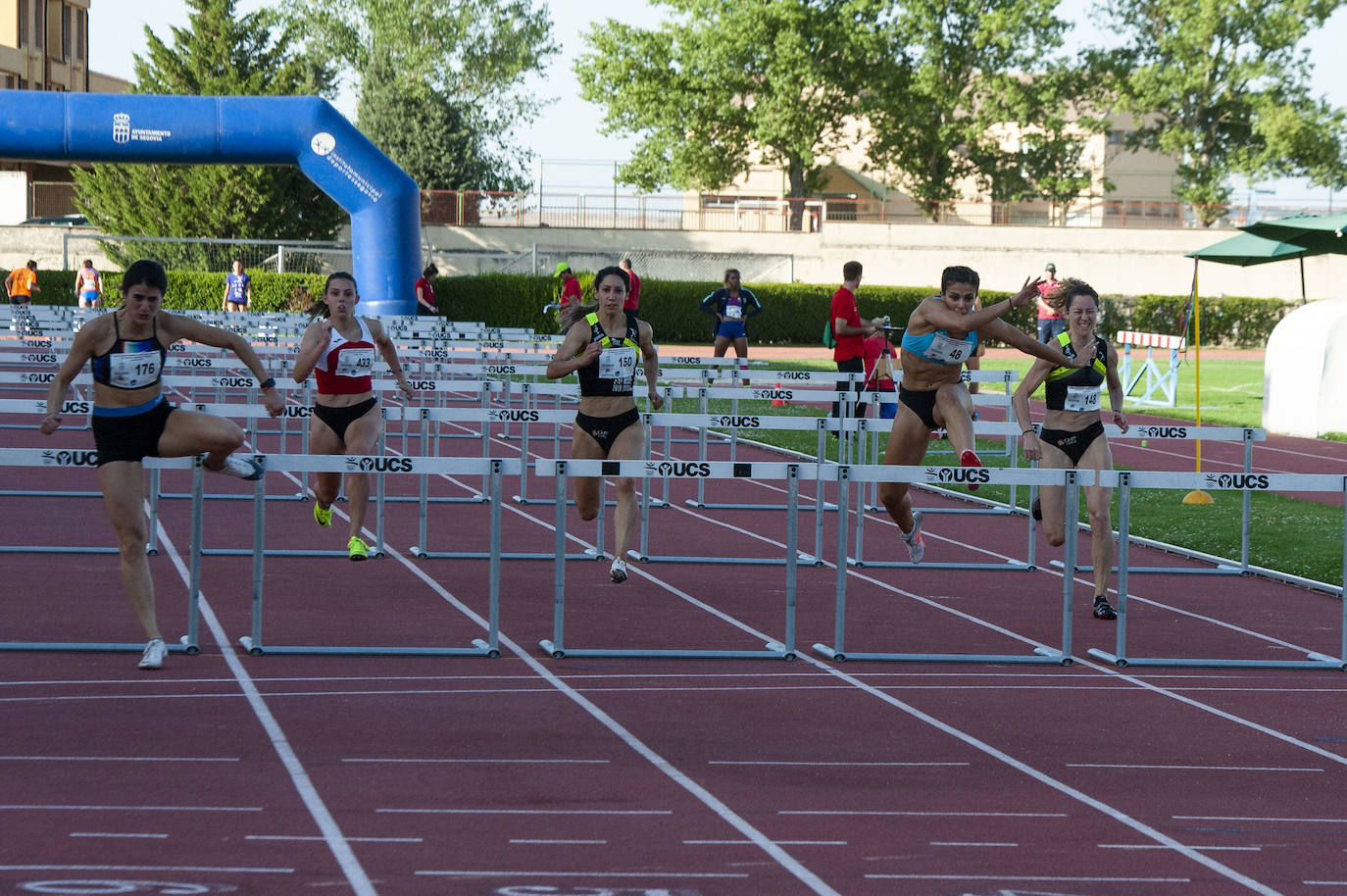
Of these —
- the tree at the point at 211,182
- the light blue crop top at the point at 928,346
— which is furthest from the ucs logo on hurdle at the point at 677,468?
the tree at the point at 211,182

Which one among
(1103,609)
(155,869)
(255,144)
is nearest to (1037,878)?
(155,869)

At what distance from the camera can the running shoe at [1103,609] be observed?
9297 millimetres

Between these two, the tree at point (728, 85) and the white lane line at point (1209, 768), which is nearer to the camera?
the white lane line at point (1209, 768)

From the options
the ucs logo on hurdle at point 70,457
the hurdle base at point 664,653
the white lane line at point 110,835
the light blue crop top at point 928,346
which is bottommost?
the white lane line at point 110,835

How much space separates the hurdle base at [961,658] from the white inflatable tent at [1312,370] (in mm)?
14358

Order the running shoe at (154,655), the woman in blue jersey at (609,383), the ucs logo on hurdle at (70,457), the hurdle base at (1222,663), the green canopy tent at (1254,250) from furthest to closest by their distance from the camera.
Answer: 1. the green canopy tent at (1254,250)
2. the woman in blue jersey at (609,383)
3. the hurdle base at (1222,663)
4. the ucs logo on hurdle at (70,457)
5. the running shoe at (154,655)

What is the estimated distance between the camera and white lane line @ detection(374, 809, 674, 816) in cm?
541

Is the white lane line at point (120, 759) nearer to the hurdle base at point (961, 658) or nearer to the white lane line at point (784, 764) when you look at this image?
the white lane line at point (784, 764)

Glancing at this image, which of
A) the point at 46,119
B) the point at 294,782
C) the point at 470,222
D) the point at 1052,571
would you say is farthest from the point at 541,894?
the point at 470,222

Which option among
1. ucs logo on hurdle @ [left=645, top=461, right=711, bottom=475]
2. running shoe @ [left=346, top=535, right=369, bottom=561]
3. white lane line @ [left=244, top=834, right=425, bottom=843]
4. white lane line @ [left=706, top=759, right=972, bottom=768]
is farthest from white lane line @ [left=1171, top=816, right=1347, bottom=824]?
running shoe @ [left=346, top=535, right=369, bottom=561]

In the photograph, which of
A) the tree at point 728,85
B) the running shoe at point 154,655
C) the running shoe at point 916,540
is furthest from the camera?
the tree at point 728,85

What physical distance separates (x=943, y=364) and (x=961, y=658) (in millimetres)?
1942

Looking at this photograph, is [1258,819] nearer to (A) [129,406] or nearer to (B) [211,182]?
(A) [129,406]

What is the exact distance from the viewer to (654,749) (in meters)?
6.30
